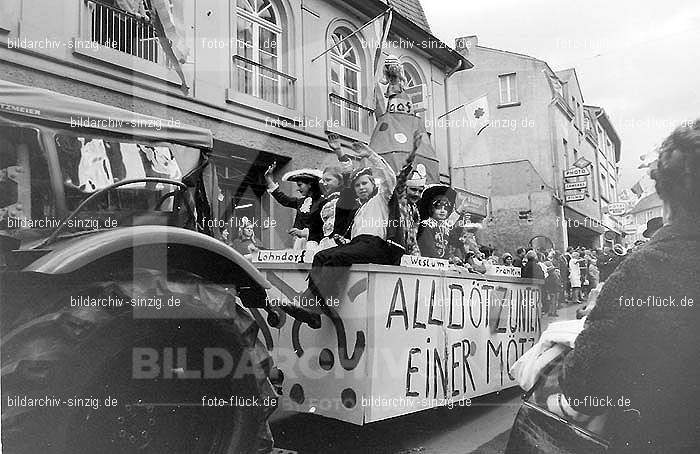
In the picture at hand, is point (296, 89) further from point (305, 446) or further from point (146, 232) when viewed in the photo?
point (305, 446)

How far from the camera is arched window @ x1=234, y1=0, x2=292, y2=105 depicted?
5.89 feet

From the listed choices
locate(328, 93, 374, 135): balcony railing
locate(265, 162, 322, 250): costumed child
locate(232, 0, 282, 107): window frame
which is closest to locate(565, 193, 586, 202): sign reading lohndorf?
locate(328, 93, 374, 135): balcony railing

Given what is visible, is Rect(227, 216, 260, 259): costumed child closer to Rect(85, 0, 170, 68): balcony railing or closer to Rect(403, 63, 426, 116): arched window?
Rect(85, 0, 170, 68): balcony railing

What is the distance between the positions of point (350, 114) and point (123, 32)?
86 centimetres

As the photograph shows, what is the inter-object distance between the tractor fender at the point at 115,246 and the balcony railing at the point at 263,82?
0.56 metres

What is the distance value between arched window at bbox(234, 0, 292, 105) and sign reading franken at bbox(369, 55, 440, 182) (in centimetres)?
50

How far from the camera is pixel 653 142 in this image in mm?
1665

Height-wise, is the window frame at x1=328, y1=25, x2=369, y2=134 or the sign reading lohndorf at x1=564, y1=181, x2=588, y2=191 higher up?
the window frame at x1=328, y1=25, x2=369, y2=134

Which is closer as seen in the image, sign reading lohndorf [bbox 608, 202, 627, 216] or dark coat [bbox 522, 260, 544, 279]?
sign reading lohndorf [bbox 608, 202, 627, 216]

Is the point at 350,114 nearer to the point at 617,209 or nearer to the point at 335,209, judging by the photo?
the point at 335,209

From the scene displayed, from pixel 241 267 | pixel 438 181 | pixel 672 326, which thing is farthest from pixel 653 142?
pixel 241 267

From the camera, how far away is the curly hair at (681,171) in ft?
5.10

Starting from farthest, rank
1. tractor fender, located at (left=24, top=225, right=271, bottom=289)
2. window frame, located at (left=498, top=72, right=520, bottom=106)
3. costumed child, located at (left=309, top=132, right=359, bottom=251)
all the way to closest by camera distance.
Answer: costumed child, located at (left=309, top=132, right=359, bottom=251)
window frame, located at (left=498, top=72, right=520, bottom=106)
tractor fender, located at (left=24, top=225, right=271, bottom=289)

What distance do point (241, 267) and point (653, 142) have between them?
1296 mm
